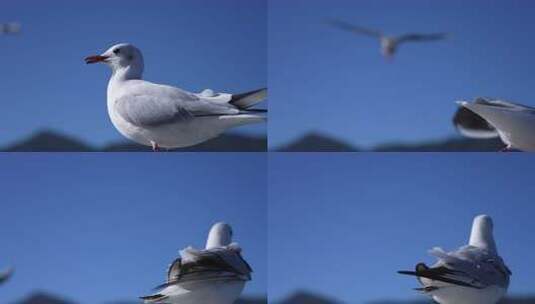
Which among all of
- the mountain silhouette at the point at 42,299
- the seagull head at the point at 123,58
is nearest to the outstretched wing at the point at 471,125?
the seagull head at the point at 123,58

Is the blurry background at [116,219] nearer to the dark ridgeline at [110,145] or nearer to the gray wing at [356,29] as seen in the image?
the dark ridgeline at [110,145]

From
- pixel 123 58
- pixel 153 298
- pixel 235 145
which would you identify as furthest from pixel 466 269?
pixel 123 58

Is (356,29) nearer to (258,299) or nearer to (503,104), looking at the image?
(503,104)

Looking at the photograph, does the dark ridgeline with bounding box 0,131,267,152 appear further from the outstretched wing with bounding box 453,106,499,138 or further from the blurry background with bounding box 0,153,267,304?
the outstretched wing with bounding box 453,106,499,138

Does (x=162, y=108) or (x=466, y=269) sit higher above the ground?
(x=162, y=108)

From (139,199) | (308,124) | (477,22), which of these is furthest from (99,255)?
(477,22)
